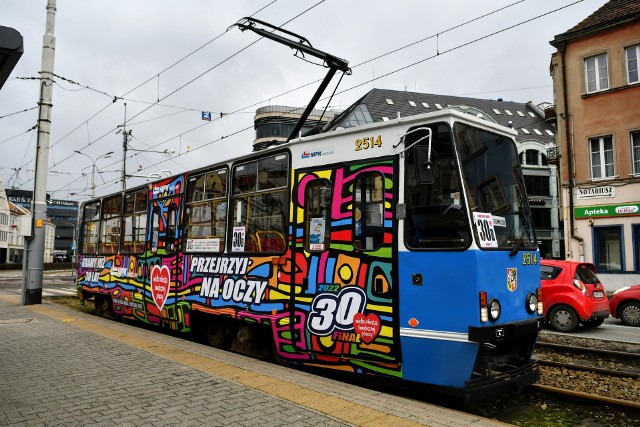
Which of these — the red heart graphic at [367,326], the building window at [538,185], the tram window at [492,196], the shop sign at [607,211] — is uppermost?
the building window at [538,185]

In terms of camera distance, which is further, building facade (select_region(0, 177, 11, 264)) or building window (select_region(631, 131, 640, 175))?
building facade (select_region(0, 177, 11, 264))

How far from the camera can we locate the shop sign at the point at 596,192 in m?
20.8

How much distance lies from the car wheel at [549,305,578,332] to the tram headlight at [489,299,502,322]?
7.10 metres

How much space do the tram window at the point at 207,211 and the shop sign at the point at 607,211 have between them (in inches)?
723

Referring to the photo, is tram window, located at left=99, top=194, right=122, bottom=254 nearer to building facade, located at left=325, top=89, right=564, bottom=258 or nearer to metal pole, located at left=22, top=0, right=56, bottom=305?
metal pole, located at left=22, top=0, right=56, bottom=305

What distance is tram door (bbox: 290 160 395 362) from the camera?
546cm

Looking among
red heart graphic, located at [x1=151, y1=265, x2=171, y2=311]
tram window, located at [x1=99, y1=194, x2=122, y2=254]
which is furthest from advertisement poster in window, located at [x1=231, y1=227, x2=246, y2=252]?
Answer: tram window, located at [x1=99, y1=194, x2=122, y2=254]

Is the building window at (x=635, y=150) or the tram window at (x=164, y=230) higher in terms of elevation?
the building window at (x=635, y=150)

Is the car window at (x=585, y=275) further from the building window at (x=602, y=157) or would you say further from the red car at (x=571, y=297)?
the building window at (x=602, y=157)

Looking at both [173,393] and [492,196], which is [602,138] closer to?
[492,196]

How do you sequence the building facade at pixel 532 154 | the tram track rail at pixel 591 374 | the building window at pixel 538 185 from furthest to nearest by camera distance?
1. the building window at pixel 538 185
2. the building facade at pixel 532 154
3. the tram track rail at pixel 591 374

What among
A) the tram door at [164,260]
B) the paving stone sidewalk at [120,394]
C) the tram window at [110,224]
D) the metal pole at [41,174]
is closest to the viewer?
the paving stone sidewalk at [120,394]

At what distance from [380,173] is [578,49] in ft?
67.9

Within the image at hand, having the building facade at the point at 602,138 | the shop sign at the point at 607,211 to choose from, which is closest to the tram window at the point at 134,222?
the building facade at the point at 602,138
